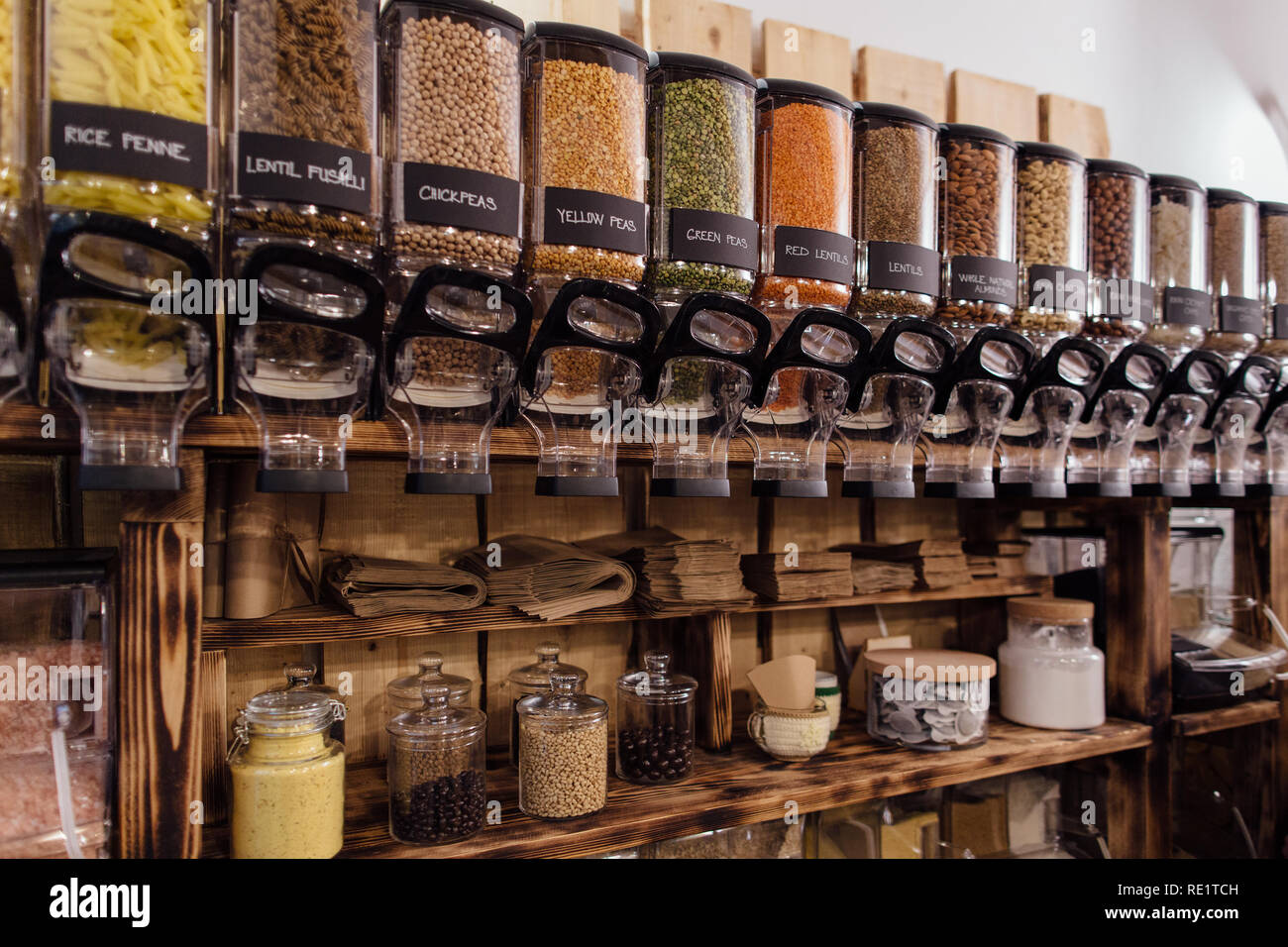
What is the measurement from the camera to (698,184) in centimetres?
108

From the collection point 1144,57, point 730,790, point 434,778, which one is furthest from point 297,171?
point 1144,57

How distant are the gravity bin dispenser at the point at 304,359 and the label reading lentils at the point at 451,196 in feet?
0.40

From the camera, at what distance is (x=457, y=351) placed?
3.11ft

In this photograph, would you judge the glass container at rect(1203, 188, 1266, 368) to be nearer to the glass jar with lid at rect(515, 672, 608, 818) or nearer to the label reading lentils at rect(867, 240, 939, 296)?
the label reading lentils at rect(867, 240, 939, 296)

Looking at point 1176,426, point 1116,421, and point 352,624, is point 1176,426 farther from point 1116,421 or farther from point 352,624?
point 352,624

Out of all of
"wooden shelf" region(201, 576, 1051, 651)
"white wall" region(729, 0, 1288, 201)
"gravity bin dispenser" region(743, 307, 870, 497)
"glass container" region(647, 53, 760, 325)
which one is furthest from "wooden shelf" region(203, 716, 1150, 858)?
"white wall" region(729, 0, 1288, 201)

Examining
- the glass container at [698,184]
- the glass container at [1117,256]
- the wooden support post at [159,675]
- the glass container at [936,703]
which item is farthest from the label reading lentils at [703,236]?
the glass container at [936,703]

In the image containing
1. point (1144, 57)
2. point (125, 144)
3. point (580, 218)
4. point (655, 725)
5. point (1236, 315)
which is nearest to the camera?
point (125, 144)

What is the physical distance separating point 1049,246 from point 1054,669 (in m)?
0.85

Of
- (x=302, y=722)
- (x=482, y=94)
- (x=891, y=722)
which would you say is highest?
(x=482, y=94)

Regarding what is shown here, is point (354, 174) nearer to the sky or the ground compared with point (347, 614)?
nearer to the sky
